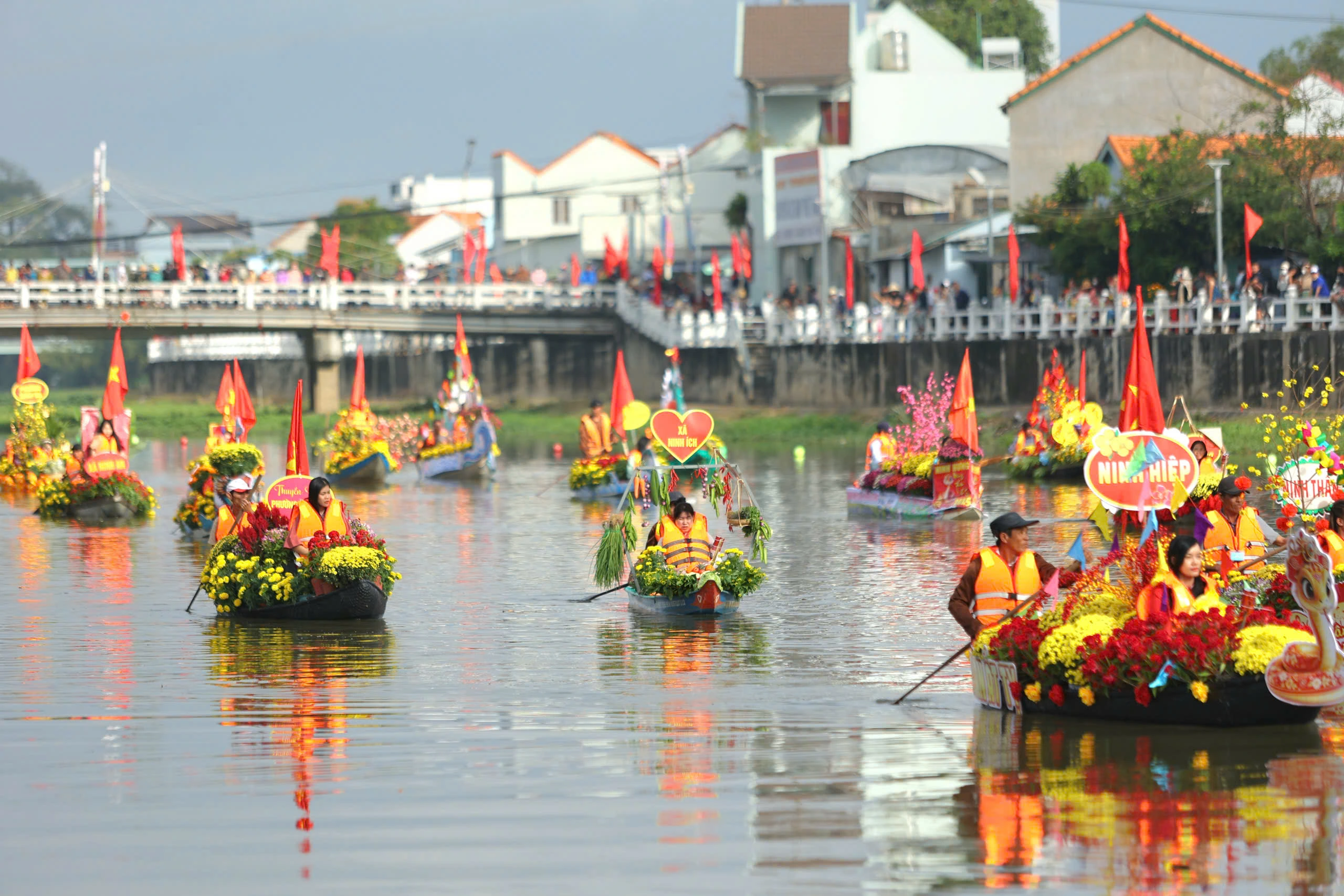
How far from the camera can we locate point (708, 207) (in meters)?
79.9

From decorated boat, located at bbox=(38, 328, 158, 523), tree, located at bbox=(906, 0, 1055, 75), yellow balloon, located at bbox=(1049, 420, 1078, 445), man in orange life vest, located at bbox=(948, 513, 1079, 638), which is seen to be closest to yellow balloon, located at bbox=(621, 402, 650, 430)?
decorated boat, located at bbox=(38, 328, 158, 523)

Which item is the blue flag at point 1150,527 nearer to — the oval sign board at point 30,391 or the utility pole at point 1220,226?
the utility pole at point 1220,226

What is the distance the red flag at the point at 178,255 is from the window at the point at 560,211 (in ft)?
86.2

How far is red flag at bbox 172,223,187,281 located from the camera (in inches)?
2397

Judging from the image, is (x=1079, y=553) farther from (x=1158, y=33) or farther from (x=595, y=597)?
(x=1158, y=33)

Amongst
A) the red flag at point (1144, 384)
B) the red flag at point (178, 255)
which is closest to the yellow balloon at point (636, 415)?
the red flag at point (1144, 384)

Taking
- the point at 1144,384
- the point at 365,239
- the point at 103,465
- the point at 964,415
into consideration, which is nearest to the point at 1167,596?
the point at 1144,384

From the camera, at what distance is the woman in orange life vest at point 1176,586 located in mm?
11906

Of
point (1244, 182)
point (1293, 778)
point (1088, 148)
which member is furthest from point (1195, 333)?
point (1293, 778)

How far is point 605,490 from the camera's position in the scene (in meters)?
34.4

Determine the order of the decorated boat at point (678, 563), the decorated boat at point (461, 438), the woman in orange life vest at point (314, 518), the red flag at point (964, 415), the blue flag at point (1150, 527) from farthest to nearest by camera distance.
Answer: the decorated boat at point (461, 438) → the red flag at point (964, 415) → the decorated boat at point (678, 563) → the woman in orange life vest at point (314, 518) → the blue flag at point (1150, 527)

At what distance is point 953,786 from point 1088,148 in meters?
49.0

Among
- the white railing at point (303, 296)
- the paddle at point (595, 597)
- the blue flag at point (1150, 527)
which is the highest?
the white railing at point (303, 296)

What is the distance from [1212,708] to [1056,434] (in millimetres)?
23855
